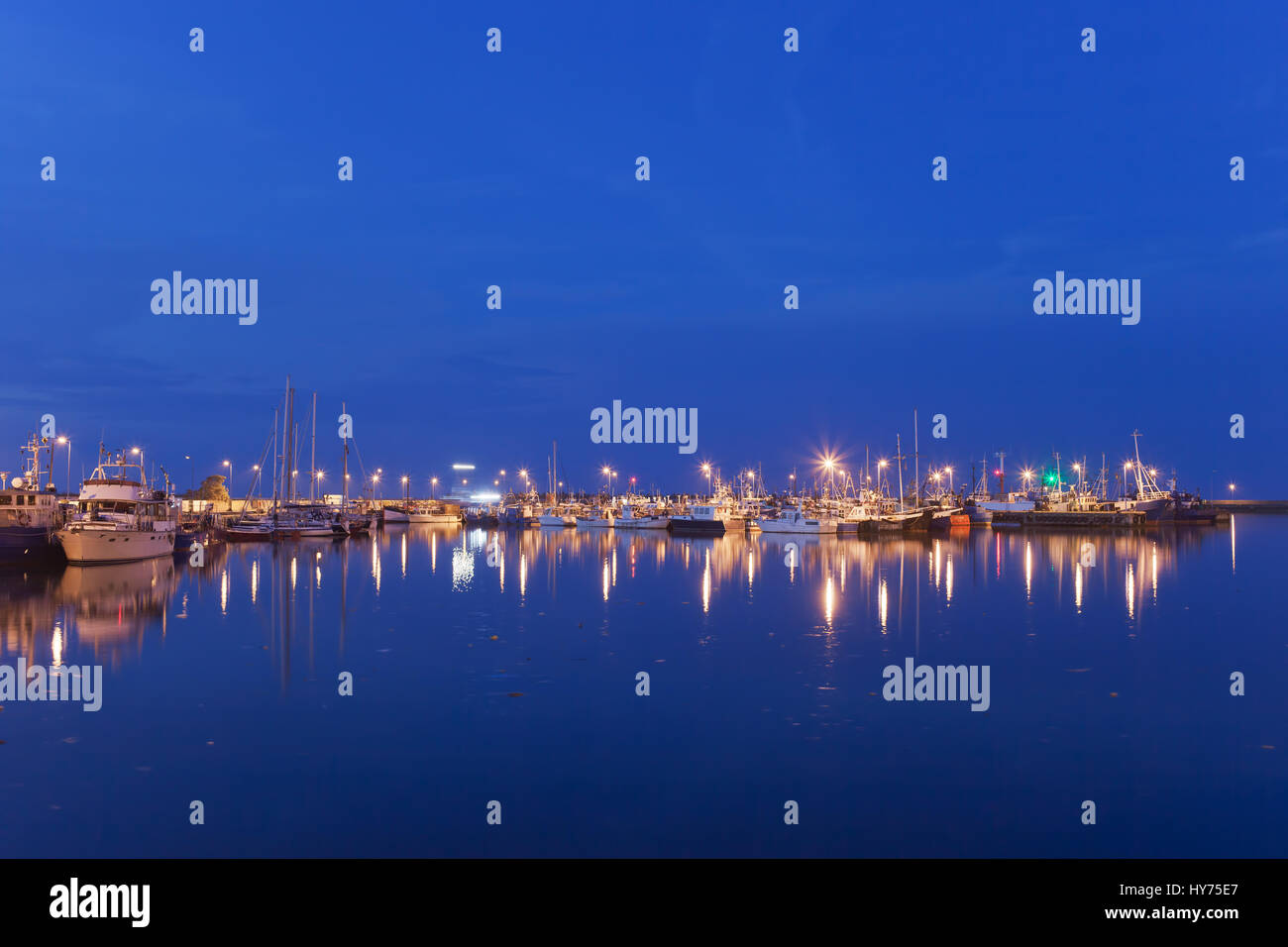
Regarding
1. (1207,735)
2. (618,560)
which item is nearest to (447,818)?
(1207,735)

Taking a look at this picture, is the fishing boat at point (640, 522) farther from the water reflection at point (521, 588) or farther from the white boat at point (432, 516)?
the water reflection at point (521, 588)

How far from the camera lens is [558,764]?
48.9ft

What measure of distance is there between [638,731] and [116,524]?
4560 cm

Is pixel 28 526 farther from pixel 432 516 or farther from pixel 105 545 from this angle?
pixel 432 516

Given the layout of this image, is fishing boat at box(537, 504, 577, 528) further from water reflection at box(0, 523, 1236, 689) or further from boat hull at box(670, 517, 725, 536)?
water reflection at box(0, 523, 1236, 689)

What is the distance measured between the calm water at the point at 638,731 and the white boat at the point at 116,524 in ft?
48.4

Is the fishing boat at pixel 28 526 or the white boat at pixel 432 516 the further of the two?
the white boat at pixel 432 516

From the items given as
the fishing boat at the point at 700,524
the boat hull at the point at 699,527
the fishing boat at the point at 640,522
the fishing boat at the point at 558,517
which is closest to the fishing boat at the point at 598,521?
the fishing boat at the point at 558,517

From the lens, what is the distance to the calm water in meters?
12.2

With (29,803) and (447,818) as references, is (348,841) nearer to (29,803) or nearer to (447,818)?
(447,818)

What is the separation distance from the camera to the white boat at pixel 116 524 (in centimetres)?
4981

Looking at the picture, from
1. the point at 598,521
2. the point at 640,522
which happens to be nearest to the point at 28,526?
the point at 640,522

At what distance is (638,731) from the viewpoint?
16969 millimetres
